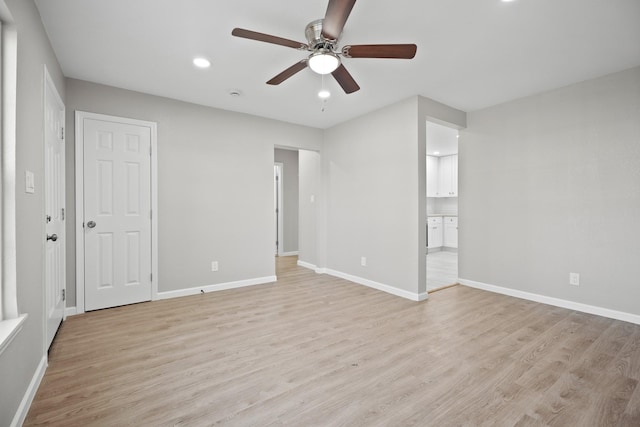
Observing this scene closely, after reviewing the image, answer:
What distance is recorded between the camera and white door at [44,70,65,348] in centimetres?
238

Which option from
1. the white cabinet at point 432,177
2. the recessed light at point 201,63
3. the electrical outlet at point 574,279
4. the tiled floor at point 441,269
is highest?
the recessed light at point 201,63

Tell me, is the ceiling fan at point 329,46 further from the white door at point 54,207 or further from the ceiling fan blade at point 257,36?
the white door at point 54,207

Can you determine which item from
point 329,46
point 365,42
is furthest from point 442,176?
point 329,46

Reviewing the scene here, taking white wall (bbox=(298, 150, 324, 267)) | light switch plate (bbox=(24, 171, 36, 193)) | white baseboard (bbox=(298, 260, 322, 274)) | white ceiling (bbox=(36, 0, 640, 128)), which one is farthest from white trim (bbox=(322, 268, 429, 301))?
light switch plate (bbox=(24, 171, 36, 193))

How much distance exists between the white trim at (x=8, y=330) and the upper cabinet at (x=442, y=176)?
25.5 feet

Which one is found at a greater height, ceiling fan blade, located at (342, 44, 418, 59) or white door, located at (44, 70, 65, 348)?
ceiling fan blade, located at (342, 44, 418, 59)

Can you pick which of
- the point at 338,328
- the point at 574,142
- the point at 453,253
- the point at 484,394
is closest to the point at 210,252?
the point at 338,328

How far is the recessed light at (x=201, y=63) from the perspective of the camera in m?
2.74

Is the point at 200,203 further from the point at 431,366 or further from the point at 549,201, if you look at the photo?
the point at 549,201

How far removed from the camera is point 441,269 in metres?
5.48

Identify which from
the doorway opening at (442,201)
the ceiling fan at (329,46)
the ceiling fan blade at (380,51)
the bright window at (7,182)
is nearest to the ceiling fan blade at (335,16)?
the ceiling fan at (329,46)

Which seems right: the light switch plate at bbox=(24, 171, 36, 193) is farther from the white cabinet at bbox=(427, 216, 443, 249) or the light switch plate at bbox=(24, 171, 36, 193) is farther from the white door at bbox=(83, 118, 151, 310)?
the white cabinet at bbox=(427, 216, 443, 249)

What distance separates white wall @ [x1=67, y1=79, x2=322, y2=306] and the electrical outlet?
12.3 feet

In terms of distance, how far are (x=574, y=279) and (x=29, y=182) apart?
4.94 meters
